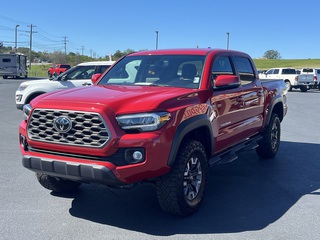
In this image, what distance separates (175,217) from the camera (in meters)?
4.39

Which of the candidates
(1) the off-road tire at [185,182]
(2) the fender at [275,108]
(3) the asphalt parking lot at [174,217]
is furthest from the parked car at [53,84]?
(1) the off-road tire at [185,182]

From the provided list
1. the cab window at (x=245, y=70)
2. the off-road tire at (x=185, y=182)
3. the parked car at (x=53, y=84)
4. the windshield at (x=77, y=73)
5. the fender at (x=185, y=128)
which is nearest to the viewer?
the fender at (x=185, y=128)

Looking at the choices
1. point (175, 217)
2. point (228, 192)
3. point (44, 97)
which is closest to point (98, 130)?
point (44, 97)

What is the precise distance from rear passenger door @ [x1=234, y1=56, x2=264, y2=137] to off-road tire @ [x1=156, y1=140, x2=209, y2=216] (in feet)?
5.29

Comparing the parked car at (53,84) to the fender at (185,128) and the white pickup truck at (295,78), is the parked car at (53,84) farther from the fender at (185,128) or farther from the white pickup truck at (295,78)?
the white pickup truck at (295,78)

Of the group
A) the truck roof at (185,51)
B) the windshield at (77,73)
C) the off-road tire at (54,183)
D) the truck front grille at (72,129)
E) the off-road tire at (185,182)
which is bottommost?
the off-road tire at (54,183)

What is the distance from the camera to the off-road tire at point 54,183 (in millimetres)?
4930

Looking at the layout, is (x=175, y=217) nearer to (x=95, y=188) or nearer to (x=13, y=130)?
(x=95, y=188)

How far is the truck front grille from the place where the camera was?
12.4ft

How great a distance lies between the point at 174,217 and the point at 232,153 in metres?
1.55

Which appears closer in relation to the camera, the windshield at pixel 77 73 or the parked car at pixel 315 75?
the windshield at pixel 77 73

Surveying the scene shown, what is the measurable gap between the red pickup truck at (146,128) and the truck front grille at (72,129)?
10 mm

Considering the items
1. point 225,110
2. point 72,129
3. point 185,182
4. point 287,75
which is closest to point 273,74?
point 287,75

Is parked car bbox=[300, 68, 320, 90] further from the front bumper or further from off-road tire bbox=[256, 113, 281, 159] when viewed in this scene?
the front bumper
